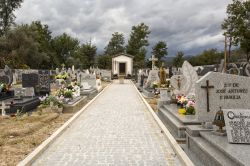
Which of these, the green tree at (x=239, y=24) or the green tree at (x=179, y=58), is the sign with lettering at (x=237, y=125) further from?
the green tree at (x=179, y=58)

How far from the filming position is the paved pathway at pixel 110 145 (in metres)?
6.50

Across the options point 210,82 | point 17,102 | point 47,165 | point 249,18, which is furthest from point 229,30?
point 47,165

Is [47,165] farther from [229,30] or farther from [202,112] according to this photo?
[229,30]

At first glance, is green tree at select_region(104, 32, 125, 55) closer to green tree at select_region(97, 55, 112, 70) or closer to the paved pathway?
green tree at select_region(97, 55, 112, 70)

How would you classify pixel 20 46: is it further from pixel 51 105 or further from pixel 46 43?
pixel 51 105

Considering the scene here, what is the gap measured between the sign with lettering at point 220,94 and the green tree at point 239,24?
1333 inches

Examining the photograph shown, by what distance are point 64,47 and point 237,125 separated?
243ft

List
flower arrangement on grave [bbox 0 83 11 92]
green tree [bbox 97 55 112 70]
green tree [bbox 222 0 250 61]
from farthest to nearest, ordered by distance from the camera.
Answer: green tree [bbox 97 55 112 70]
green tree [bbox 222 0 250 61]
flower arrangement on grave [bbox 0 83 11 92]

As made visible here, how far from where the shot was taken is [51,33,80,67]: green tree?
77750mm

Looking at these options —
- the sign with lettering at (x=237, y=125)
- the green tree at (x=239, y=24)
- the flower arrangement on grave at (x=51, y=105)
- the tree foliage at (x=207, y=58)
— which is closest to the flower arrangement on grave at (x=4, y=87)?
the flower arrangement on grave at (x=51, y=105)

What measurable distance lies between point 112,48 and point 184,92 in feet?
219

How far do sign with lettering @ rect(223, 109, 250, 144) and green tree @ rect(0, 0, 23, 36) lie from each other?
5320 centimetres

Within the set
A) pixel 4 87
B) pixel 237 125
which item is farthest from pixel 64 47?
Result: pixel 237 125

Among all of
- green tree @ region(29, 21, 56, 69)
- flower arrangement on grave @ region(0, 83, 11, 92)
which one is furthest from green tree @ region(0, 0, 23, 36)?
flower arrangement on grave @ region(0, 83, 11, 92)
